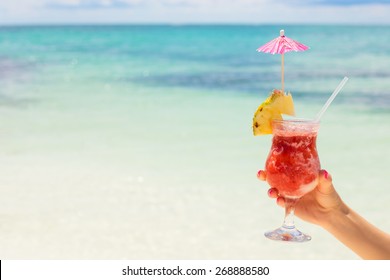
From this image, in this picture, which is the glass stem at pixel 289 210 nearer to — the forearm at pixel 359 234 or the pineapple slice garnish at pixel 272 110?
the forearm at pixel 359 234

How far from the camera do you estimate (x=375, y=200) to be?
5422 mm

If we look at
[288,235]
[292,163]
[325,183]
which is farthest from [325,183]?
[288,235]

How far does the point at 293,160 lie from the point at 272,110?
19 centimetres

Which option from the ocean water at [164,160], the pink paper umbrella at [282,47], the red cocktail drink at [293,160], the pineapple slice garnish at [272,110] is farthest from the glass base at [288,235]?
the ocean water at [164,160]

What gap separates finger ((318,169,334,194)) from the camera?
227 cm

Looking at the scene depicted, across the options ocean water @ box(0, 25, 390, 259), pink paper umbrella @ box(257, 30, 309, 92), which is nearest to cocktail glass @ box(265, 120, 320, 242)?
pink paper umbrella @ box(257, 30, 309, 92)

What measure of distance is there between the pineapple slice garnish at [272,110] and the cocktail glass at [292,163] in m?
0.03

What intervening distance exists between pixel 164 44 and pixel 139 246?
2262cm

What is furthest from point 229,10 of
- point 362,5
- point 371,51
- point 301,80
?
point 301,80

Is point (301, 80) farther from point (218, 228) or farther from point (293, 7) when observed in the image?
point (293, 7)

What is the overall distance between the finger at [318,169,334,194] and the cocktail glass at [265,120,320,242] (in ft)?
0.05

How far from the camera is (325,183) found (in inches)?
89.8

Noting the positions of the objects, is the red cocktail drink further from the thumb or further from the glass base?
the glass base

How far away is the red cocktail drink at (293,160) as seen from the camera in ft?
7.44
